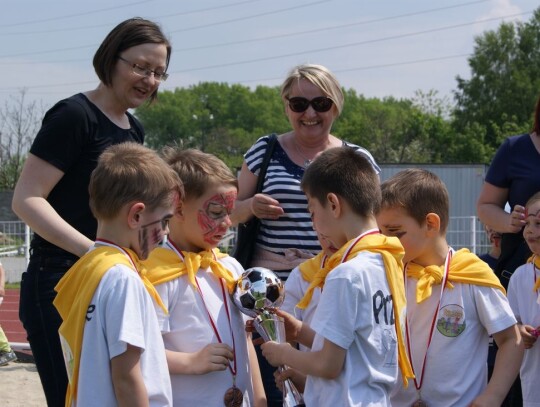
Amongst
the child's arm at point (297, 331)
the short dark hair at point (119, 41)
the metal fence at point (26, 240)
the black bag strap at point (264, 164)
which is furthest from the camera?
the metal fence at point (26, 240)

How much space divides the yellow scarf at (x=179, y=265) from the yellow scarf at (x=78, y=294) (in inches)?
12.3

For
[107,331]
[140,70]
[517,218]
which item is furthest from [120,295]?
[517,218]

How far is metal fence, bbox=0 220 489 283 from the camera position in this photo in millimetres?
17750

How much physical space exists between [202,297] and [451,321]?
1088mm

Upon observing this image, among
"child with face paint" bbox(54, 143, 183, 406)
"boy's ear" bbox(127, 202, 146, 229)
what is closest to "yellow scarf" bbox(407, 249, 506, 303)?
"child with face paint" bbox(54, 143, 183, 406)

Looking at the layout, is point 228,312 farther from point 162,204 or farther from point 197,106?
point 197,106

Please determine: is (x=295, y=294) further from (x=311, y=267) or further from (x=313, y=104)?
(x=313, y=104)

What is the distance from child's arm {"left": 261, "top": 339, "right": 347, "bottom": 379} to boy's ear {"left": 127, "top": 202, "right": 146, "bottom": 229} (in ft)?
2.41

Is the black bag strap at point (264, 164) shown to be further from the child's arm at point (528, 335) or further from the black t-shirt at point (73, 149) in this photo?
the child's arm at point (528, 335)

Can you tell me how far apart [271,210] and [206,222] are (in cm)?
68

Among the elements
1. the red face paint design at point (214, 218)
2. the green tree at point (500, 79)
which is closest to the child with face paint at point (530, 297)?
the red face paint design at point (214, 218)

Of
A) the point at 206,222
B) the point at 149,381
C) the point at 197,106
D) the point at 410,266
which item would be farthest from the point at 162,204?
the point at 197,106

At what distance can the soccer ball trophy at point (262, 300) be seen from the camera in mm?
3369

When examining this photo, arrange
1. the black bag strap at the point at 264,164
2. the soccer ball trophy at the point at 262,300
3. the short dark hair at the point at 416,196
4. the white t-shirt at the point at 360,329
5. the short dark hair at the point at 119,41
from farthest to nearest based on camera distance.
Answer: the black bag strap at the point at 264,164 → the short dark hair at the point at 119,41 → the short dark hair at the point at 416,196 → the soccer ball trophy at the point at 262,300 → the white t-shirt at the point at 360,329
